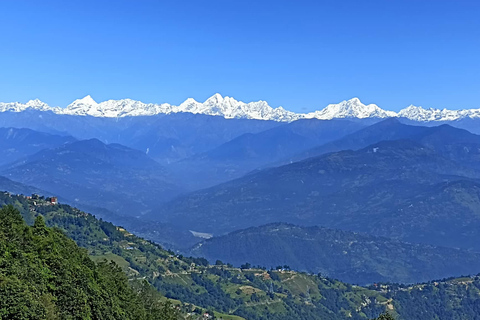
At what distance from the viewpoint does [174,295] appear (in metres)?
184

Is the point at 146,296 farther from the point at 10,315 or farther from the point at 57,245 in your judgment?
the point at 10,315

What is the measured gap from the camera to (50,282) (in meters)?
64.9

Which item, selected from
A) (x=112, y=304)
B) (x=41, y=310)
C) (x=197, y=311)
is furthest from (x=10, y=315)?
(x=197, y=311)

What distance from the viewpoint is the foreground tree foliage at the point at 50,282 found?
174 ft

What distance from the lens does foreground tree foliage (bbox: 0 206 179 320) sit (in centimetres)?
5297

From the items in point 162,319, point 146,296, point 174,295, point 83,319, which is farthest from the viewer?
point 174,295

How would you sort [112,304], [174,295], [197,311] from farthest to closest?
[174,295]
[197,311]
[112,304]

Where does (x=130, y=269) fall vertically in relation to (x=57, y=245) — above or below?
below

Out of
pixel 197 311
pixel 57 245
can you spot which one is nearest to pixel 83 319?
pixel 57 245

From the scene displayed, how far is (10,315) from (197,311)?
11720cm

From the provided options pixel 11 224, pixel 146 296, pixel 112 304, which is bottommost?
pixel 146 296

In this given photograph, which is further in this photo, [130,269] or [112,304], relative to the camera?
[130,269]

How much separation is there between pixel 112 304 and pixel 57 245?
1278 cm

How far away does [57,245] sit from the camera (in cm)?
7956
